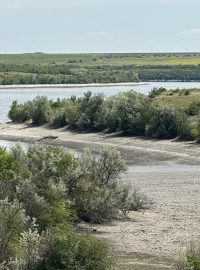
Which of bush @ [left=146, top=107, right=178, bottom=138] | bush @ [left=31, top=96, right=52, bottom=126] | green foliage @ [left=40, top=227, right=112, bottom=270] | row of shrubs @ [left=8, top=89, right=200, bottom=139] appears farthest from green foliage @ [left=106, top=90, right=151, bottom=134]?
Answer: green foliage @ [left=40, top=227, right=112, bottom=270]

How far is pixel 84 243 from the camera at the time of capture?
18156 millimetres

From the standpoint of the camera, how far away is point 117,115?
6028cm

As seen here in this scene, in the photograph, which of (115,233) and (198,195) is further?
(198,195)

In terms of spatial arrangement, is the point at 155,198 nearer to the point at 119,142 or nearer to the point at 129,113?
the point at 119,142

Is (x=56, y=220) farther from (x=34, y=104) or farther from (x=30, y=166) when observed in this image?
(x=34, y=104)

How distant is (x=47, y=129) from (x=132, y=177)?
27.4m

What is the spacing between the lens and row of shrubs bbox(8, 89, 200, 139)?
5550 cm

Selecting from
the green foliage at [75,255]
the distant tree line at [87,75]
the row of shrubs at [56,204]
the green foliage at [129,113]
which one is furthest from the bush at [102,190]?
the distant tree line at [87,75]

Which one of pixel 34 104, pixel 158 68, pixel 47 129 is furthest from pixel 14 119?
pixel 158 68

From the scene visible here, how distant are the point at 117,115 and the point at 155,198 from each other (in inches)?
1128

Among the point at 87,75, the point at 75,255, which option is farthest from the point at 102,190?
the point at 87,75

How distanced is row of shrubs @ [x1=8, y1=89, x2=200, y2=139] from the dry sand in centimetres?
158

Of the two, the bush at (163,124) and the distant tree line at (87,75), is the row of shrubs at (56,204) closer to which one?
the bush at (163,124)

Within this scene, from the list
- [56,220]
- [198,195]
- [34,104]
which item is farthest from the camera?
[34,104]
